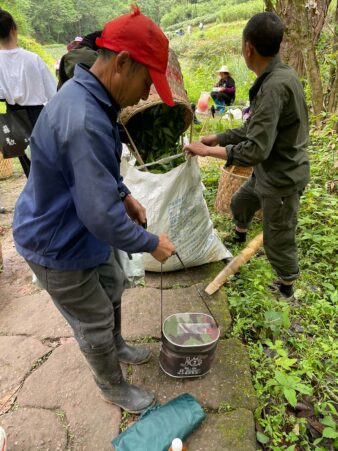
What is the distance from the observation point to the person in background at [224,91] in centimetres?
866

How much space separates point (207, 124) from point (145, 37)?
5.74 m

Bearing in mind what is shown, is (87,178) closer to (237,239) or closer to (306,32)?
(237,239)

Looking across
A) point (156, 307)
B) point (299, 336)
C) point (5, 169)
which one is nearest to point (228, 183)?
point (156, 307)

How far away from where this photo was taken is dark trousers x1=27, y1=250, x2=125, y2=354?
1516 mm

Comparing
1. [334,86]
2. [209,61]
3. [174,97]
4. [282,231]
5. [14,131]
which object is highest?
[174,97]

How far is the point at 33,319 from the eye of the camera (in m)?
2.71

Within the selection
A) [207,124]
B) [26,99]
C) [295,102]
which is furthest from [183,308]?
[207,124]

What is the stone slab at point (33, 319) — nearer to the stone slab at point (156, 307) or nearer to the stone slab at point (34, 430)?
the stone slab at point (156, 307)

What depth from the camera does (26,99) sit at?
3.69 meters

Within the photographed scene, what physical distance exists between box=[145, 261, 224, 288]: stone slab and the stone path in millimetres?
70

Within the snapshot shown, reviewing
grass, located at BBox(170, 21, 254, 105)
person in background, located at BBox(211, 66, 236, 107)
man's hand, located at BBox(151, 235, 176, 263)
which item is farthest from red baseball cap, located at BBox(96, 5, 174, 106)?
grass, located at BBox(170, 21, 254, 105)

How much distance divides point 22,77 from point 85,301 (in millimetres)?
3050

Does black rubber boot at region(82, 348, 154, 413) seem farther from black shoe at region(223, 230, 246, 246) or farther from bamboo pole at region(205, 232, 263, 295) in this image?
black shoe at region(223, 230, 246, 246)

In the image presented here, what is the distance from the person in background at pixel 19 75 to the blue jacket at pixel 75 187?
8.91ft
